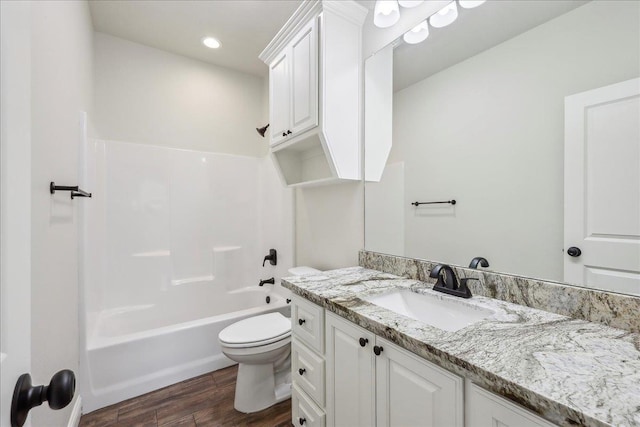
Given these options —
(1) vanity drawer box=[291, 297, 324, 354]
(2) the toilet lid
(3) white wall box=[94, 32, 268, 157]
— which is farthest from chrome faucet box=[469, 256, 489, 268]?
(3) white wall box=[94, 32, 268, 157]

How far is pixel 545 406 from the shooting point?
514 millimetres

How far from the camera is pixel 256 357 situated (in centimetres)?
169

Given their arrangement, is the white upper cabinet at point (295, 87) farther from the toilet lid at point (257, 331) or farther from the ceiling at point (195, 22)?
the toilet lid at point (257, 331)

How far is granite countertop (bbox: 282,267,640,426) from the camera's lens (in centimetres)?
51

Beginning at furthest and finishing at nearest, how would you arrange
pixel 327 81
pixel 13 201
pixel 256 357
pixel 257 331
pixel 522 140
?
pixel 257 331 → pixel 256 357 → pixel 327 81 → pixel 522 140 → pixel 13 201

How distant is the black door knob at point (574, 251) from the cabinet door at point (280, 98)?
5.17 feet

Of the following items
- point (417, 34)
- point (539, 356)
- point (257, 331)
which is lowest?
point (257, 331)

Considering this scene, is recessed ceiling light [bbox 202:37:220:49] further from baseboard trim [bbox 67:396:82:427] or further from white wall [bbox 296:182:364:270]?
baseboard trim [bbox 67:396:82:427]

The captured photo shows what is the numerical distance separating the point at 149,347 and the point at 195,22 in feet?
8.30

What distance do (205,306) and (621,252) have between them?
2942 mm

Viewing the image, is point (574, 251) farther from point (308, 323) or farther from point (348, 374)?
point (308, 323)

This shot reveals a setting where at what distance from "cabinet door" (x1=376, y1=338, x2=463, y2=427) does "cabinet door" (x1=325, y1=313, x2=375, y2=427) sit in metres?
0.04

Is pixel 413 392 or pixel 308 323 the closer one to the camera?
pixel 413 392

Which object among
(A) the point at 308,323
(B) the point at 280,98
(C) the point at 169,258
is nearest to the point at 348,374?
(A) the point at 308,323
